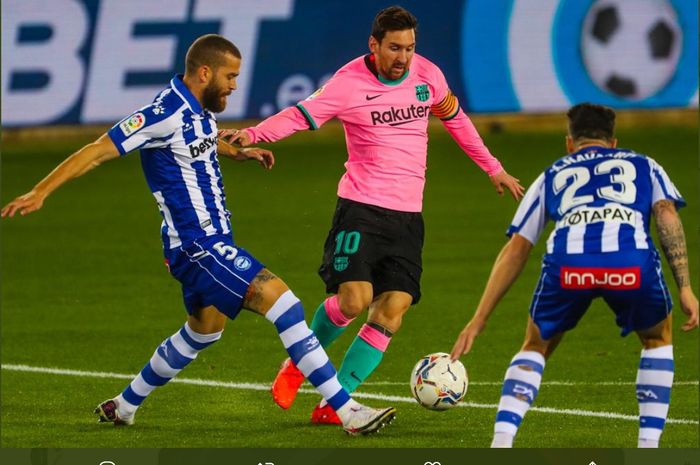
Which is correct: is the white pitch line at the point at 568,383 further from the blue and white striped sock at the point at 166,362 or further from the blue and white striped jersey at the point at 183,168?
the blue and white striped jersey at the point at 183,168

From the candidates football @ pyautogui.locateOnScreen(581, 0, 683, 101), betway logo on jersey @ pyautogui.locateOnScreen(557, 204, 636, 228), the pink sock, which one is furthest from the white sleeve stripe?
football @ pyautogui.locateOnScreen(581, 0, 683, 101)

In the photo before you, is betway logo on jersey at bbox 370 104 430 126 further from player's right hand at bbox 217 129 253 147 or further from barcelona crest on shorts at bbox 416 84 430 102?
player's right hand at bbox 217 129 253 147

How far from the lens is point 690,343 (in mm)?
10680

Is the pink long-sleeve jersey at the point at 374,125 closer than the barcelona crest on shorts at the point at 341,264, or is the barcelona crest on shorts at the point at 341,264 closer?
the barcelona crest on shorts at the point at 341,264

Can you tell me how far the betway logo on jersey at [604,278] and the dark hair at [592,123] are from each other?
0.64m

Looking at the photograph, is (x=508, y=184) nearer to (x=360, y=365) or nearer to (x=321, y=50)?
(x=360, y=365)

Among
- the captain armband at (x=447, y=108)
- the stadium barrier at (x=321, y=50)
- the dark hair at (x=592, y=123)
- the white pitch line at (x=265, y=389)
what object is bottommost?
the white pitch line at (x=265, y=389)

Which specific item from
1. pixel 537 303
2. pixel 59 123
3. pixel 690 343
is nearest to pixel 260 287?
pixel 537 303

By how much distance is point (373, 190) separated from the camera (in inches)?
332

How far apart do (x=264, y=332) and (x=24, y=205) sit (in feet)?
14.7

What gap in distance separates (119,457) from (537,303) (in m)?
1.99

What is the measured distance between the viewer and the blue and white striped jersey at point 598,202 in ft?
22.0

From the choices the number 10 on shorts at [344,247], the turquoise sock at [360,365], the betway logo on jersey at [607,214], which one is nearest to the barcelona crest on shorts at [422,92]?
the number 10 on shorts at [344,247]

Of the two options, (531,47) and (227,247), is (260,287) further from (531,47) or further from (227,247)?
(531,47)
